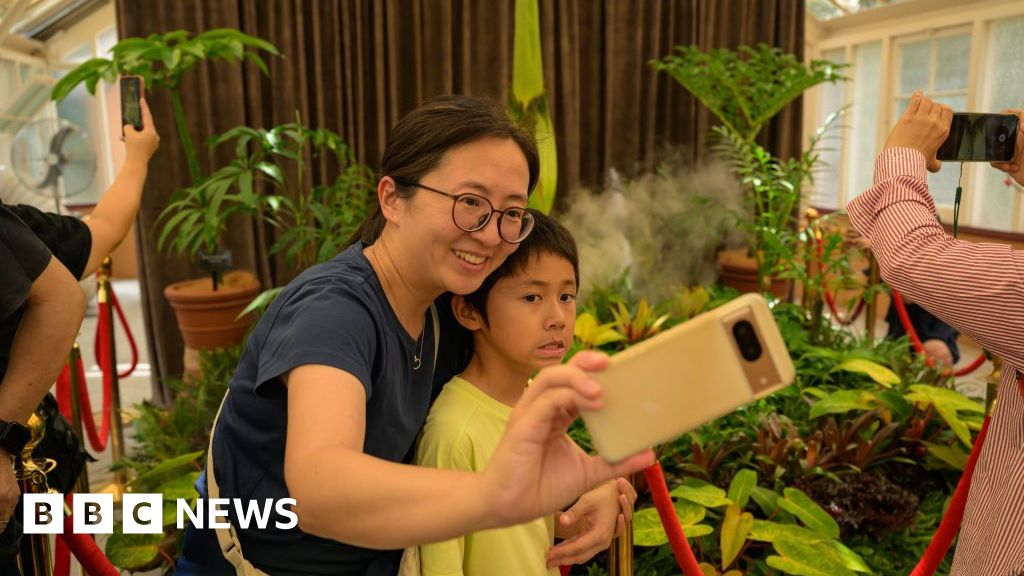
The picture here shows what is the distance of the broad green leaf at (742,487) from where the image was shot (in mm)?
2033

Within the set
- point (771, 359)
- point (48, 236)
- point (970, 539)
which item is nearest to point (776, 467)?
point (970, 539)

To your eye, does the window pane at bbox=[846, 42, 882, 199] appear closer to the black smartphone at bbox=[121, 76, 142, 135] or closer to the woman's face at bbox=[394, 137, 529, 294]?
the black smartphone at bbox=[121, 76, 142, 135]

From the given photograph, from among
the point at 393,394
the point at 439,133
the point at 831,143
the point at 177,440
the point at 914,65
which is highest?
the point at 914,65

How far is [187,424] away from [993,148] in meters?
2.83

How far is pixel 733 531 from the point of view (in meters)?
1.93

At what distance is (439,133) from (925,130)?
835mm

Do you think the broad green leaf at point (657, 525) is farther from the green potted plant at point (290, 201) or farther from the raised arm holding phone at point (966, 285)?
the green potted plant at point (290, 201)

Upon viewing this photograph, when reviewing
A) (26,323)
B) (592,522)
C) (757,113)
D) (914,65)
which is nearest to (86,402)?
(26,323)

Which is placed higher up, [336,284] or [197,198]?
[336,284]

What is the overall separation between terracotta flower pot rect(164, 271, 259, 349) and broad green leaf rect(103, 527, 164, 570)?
1200 mm

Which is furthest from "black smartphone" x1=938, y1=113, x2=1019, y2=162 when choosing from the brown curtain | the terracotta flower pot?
the brown curtain

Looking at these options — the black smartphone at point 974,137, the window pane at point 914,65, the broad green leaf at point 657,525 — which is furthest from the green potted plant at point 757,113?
the black smartphone at point 974,137

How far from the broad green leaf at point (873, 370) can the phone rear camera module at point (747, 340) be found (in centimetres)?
235

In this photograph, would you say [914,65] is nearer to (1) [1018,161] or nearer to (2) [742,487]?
(2) [742,487]
